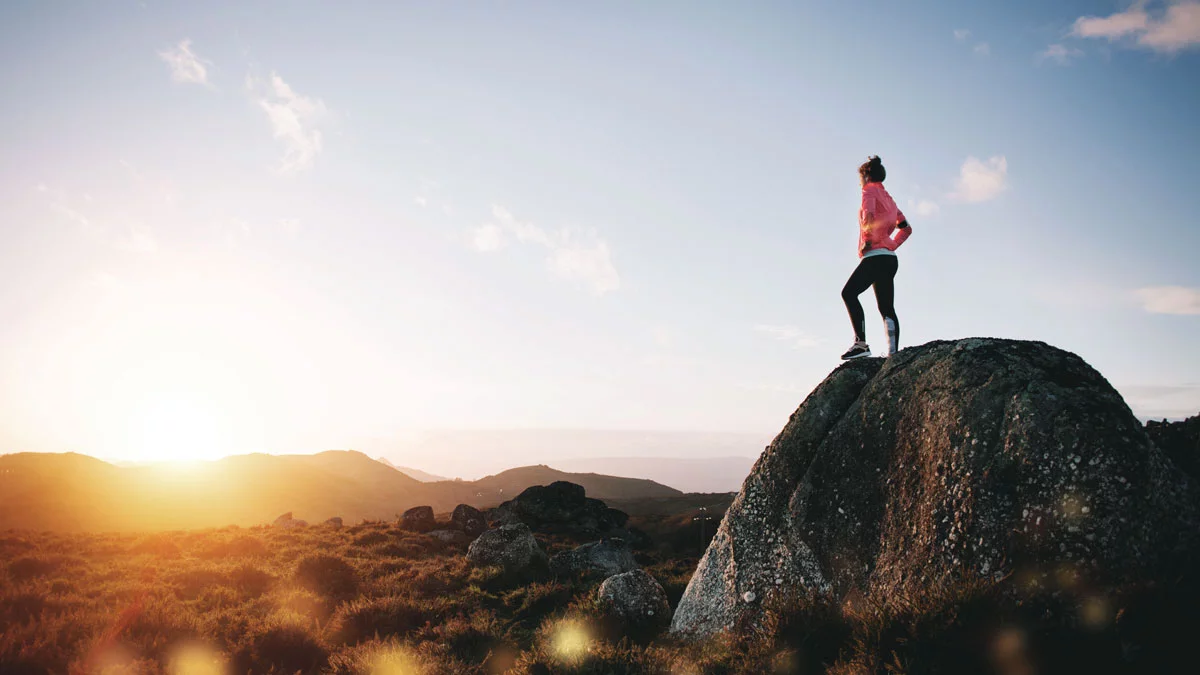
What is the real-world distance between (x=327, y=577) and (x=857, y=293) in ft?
53.6

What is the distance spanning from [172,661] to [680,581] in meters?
10.9

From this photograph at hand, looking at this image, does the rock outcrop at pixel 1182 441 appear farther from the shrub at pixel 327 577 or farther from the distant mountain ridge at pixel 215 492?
the distant mountain ridge at pixel 215 492

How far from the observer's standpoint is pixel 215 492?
104m

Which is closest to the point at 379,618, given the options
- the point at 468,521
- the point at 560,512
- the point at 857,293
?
the point at 857,293

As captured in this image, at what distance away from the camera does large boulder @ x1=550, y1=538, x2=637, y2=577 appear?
1681 cm

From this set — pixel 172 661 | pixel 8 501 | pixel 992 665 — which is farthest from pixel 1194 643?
pixel 8 501

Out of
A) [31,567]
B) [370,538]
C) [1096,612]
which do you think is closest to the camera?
[1096,612]

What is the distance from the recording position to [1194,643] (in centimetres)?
360

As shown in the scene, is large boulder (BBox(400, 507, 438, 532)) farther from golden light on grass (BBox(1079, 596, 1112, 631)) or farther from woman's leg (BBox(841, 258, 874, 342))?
golden light on grass (BBox(1079, 596, 1112, 631))

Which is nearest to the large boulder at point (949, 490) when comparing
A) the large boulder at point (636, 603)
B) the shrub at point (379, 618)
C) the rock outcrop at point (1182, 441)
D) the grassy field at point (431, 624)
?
the grassy field at point (431, 624)

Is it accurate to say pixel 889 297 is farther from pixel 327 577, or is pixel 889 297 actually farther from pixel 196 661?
pixel 327 577

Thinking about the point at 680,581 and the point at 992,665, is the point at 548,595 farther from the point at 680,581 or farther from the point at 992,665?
the point at 992,665

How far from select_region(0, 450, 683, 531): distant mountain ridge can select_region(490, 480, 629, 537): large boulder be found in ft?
118

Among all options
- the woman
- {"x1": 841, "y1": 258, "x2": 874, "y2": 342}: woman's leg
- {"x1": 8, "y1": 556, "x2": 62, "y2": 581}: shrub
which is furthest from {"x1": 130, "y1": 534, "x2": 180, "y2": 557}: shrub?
the woman
